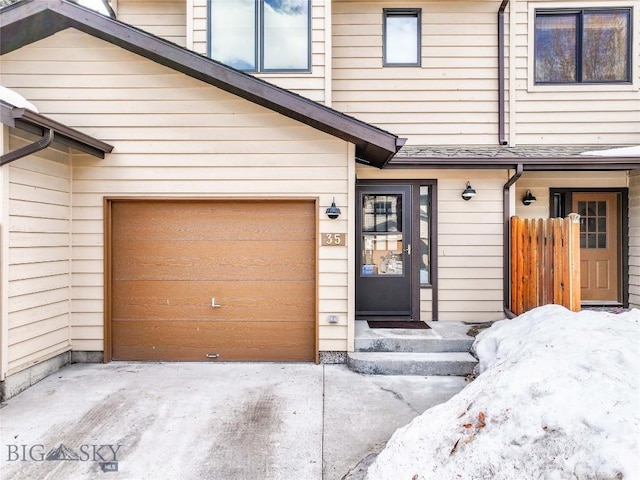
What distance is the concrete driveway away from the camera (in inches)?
106

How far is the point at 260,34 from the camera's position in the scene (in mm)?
5406

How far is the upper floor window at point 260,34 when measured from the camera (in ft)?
17.5

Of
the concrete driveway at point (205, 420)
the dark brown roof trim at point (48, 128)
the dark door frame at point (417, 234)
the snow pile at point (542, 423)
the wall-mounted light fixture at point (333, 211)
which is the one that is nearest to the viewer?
the snow pile at point (542, 423)

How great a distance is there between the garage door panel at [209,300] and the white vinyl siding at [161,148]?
0.90 ft

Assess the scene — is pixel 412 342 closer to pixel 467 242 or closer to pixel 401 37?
pixel 467 242

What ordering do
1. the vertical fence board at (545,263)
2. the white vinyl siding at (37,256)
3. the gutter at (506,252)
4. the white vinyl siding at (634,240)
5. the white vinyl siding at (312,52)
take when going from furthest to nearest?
the white vinyl siding at (634,240)
the gutter at (506,252)
the white vinyl siding at (312,52)
the vertical fence board at (545,263)
the white vinyl siding at (37,256)

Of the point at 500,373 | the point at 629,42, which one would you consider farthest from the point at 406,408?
the point at 629,42

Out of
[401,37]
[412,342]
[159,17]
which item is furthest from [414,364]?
[159,17]

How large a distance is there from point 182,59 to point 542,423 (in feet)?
15.8

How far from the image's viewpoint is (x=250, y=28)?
17.8ft

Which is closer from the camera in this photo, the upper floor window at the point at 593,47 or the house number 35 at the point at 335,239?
the house number 35 at the point at 335,239

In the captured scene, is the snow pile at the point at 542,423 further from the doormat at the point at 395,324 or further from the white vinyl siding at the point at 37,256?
the white vinyl siding at the point at 37,256

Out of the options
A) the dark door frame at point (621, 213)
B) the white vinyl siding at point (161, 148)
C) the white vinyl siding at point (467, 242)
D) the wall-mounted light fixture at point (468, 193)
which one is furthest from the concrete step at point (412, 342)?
the dark door frame at point (621, 213)

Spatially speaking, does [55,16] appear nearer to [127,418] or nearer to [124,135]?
[124,135]
